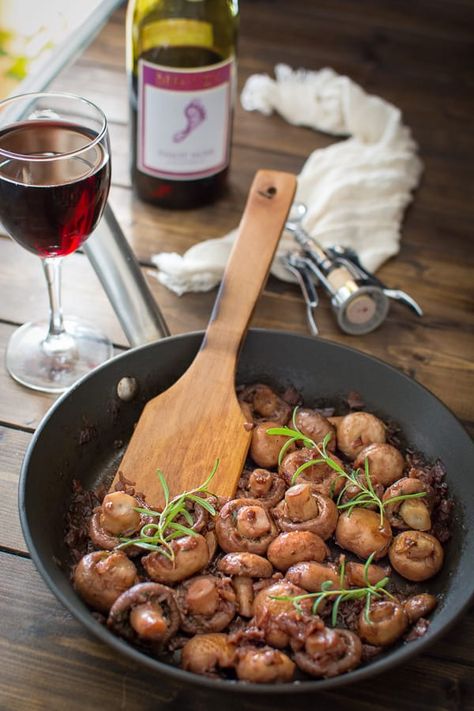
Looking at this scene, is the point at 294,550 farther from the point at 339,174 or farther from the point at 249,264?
the point at 339,174

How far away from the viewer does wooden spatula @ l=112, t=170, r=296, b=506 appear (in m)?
1.12

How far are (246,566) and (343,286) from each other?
567 millimetres

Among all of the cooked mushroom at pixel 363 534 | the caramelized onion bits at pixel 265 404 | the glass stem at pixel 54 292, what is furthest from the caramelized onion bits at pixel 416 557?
the glass stem at pixel 54 292

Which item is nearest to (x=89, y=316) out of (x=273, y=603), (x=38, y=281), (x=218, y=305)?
(x=38, y=281)

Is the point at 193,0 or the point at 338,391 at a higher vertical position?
the point at 193,0

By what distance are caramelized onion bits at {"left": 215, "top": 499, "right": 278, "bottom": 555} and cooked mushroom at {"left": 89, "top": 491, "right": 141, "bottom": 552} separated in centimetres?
9

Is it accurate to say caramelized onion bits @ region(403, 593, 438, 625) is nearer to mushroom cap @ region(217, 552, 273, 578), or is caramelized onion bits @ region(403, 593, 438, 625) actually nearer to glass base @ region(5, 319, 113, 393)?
mushroom cap @ region(217, 552, 273, 578)

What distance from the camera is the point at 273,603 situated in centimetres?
94

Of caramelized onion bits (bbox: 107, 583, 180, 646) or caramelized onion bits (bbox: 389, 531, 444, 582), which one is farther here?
caramelized onion bits (bbox: 389, 531, 444, 582)

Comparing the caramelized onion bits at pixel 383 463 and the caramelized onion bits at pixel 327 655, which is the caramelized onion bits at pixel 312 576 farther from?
the caramelized onion bits at pixel 383 463

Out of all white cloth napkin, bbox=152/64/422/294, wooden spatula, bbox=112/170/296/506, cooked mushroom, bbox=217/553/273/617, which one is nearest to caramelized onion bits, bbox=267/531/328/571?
cooked mushroom, bbox=217/553/273/617

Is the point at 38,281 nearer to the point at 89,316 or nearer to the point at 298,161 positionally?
the point at 89,316

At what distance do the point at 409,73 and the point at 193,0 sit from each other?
68 cm

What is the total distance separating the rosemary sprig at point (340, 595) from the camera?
934mm
